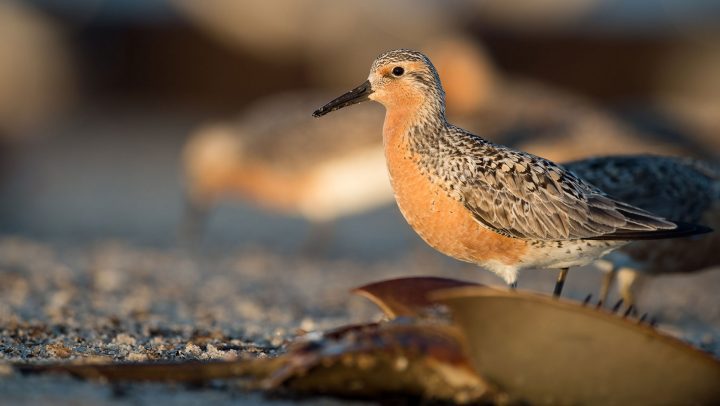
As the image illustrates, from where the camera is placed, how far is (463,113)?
38.8 ft

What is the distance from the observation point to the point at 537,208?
5.12 metres

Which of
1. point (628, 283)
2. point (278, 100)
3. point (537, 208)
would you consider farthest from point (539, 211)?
point (278, 100)

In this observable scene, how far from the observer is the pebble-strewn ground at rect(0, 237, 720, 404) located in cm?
436

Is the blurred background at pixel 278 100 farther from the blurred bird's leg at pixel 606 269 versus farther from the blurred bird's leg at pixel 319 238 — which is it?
the blurred bird's leg at pixel 606 269

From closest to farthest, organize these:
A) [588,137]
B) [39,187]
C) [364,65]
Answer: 1. [588,137]
2. [39,187]
3. [364,65]

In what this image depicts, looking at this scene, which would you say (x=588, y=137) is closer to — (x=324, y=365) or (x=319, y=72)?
(x=324, y=365)

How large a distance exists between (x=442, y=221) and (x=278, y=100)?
17618 mm

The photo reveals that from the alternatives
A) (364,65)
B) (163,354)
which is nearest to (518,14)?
(364,65)

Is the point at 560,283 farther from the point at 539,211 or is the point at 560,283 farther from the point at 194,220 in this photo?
the point at 194,220

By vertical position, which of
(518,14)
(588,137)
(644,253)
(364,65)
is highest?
(518,14)

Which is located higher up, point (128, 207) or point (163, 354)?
point (128, 207)

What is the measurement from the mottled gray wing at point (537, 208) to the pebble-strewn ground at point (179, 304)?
904 mm

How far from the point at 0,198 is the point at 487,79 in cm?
615

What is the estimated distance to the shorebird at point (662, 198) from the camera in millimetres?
6340
